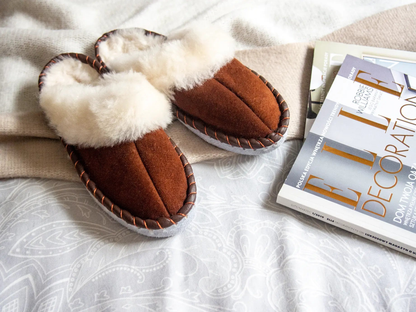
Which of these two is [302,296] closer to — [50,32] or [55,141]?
[55,141]

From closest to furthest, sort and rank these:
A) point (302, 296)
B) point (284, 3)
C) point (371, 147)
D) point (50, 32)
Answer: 1. point (302, 296)
2. point (371, 147)
3. point (50, 32)
4. point (284, 3)

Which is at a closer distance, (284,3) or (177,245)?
(177,245)

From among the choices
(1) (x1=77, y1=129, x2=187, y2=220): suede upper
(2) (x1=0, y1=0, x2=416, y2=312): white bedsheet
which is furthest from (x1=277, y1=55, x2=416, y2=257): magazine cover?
(1) (x1=77, y1=129, x2=187, y2=220): suede upper

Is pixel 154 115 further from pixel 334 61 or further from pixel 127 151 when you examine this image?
pixel 334 61

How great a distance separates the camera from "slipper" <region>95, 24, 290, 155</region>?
583mm

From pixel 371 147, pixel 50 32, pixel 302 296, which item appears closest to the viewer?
pixel 302 296

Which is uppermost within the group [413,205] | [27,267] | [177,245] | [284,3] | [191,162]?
[284,3]

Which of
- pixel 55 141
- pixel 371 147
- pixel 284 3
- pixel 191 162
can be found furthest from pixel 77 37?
pixel 371 147

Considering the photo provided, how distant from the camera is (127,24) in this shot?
760 millimetres

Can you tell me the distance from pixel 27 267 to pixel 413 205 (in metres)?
0.61

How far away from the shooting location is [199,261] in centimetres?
51

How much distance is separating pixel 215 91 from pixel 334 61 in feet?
0.97

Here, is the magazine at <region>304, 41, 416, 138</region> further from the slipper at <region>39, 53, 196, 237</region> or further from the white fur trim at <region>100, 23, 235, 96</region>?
the slipper at <region>39, 53, 196, 237</region>

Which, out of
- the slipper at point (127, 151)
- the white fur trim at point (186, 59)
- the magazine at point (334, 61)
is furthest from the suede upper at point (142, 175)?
the magazine at point (334, 61)
